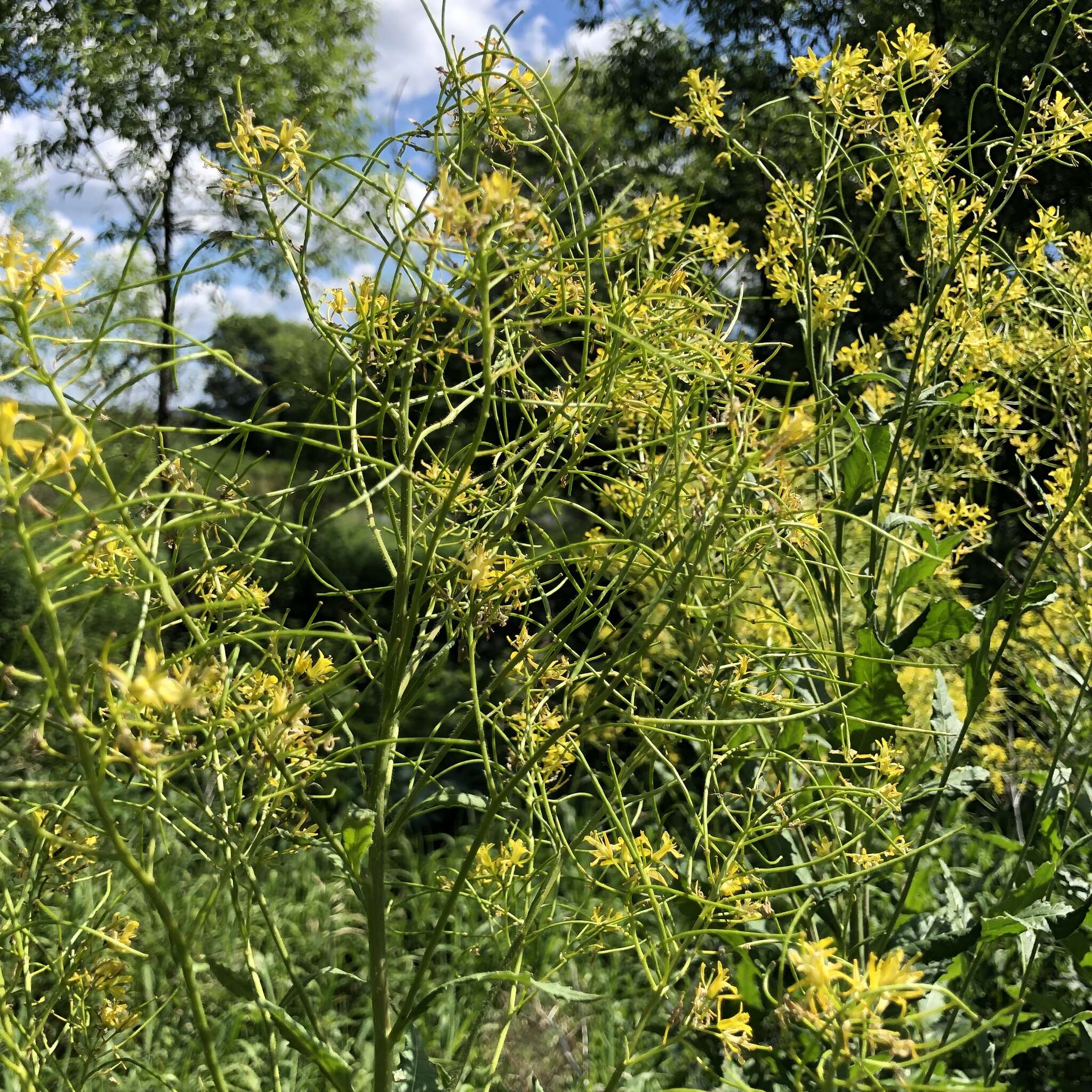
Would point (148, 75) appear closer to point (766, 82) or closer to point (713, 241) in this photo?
point (766, 82)

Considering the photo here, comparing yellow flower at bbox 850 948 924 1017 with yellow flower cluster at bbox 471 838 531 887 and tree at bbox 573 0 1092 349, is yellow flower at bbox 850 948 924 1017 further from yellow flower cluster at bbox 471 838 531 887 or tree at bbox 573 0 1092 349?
tree at bbox 573 0 1092 349

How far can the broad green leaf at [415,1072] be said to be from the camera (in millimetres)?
982

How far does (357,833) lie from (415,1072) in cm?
29

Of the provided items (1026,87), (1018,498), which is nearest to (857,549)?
(1026,87)

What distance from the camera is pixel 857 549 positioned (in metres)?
3.16

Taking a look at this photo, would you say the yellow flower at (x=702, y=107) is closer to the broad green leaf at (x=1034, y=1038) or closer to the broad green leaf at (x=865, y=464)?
the broad green leaf at (x=865, y=464)

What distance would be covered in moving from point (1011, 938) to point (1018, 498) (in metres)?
4.69

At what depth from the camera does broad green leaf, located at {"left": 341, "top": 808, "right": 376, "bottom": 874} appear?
881 mm

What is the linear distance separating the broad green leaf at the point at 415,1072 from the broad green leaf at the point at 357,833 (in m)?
0.20

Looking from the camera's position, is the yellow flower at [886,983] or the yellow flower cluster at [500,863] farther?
the yellow flower cluster at [500,863]

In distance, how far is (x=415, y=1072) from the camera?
3.26 feet

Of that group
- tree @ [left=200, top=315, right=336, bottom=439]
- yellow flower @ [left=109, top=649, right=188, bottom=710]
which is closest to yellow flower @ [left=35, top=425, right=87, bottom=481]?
yellow flower @ [left=109, top=649, right=188, bottom=710]

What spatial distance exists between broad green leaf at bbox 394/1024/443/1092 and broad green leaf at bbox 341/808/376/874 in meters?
0.20

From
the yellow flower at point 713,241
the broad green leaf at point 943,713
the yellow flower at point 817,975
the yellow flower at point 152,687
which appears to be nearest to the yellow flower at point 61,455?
the yellow flower at point 152,687
